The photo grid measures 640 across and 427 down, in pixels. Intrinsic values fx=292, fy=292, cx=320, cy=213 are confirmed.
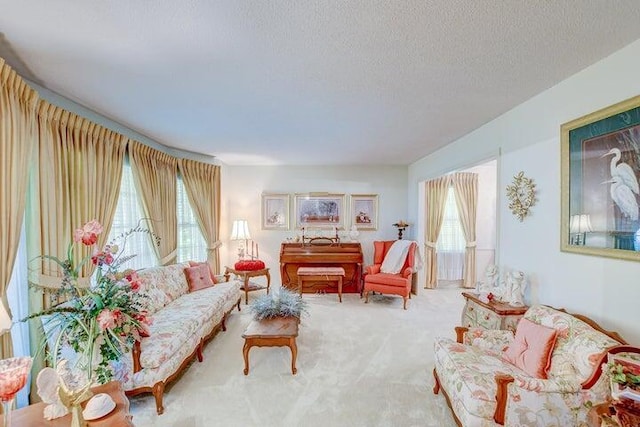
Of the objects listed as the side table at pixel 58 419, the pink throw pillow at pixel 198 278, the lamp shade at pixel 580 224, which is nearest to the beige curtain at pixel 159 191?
the pink throw pillow at pixel 198 278

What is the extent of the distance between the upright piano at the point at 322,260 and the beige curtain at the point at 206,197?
1.27m

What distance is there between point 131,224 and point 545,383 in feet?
14.1

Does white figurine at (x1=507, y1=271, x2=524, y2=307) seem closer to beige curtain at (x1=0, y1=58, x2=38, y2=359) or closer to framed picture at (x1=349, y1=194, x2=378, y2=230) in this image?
framed picture at (x1=349, y1=194, x2=378, y2=230)

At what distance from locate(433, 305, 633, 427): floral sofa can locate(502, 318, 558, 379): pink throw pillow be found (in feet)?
0.11

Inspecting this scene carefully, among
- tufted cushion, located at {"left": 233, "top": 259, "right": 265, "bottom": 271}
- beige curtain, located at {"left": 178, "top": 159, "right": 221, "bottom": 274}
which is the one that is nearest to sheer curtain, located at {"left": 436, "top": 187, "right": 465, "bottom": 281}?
tufted cushion, located at {"left": 233, "top": 259, "right": 265, "bottom": 271}

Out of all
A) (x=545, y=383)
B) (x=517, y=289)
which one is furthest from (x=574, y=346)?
(x=517, y=289)

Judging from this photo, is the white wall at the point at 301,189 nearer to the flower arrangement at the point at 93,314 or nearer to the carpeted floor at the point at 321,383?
the carpeted floor at the point at 321,383

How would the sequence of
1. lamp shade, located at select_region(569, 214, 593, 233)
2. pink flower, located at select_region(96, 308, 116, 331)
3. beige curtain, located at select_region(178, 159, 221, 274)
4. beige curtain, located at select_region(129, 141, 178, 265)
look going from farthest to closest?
beige curtain, located at select_region(178, 159, 221, 274) → beige curtain, located at select_region(129, 141, 178, 265) → lamp shade, located at select_region(569, 214, 593, 233) → pink flower, located at select_region(96, 308, 116, 331)

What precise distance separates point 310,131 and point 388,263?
2.87 metres

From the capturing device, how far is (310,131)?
3627 millimetres

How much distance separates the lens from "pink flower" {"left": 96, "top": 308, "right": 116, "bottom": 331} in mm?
1345

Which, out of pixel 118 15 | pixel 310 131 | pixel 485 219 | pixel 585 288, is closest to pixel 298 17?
pixel 118 15

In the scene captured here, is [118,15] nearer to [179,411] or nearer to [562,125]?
[179,411]

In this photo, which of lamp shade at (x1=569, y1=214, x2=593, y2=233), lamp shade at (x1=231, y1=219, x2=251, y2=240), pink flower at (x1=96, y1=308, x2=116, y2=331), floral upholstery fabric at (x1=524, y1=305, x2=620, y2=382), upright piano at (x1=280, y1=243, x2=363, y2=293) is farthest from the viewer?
lamp shade at (x1=231, y1=219, x2=251, y2=240)
